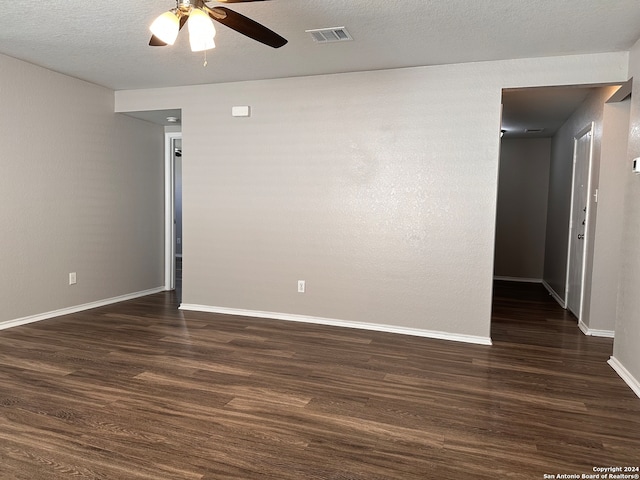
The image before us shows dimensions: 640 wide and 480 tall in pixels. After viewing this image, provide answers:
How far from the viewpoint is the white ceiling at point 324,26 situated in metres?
2.93

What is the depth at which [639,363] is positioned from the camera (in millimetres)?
2967

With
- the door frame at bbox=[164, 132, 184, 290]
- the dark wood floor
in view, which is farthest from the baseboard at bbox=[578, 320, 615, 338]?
the door frame at bbox=[164, 132, 184, 290]

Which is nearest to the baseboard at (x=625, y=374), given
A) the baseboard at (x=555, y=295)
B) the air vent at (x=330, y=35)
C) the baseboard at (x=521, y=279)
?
the baseboard at (x=555, y=295)

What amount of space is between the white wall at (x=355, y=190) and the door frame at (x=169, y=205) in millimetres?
999

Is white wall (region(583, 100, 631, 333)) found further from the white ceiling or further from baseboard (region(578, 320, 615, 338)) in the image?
the white ceiling

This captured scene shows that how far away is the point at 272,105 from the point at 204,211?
1.34 metres

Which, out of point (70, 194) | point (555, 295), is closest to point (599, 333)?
point (555, 295)

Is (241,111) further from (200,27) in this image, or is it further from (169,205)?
(200,27)

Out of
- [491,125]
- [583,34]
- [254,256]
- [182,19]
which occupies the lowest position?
[254,256]

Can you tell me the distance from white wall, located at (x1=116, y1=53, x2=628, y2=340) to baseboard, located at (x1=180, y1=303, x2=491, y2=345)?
0.04m

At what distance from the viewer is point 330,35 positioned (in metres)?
3.40

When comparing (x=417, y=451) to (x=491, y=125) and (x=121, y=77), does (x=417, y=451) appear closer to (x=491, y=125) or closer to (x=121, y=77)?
(x=491, y=125)

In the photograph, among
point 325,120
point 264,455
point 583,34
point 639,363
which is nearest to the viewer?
point 264,455

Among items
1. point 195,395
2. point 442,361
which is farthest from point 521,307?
point 195,395
